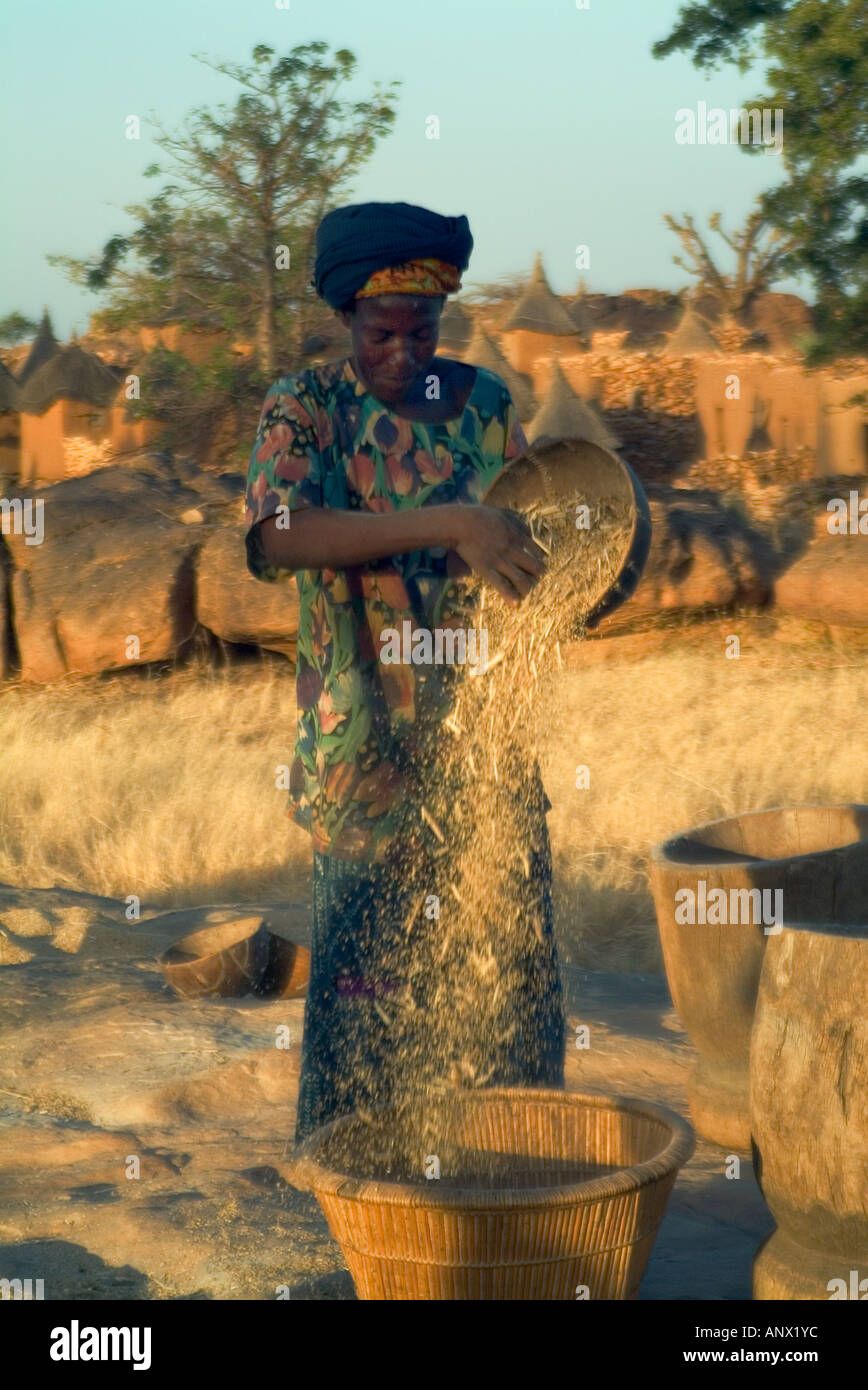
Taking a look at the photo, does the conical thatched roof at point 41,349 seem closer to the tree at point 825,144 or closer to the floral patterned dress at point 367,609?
the tree at point 825,144

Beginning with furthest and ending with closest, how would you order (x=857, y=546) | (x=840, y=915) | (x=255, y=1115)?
(x=857, y=546)
(x=255, y=1115)
(x=840, y=915)

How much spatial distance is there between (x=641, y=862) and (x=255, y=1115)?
339cm

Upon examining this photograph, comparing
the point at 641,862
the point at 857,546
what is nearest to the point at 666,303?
the point at 857,546

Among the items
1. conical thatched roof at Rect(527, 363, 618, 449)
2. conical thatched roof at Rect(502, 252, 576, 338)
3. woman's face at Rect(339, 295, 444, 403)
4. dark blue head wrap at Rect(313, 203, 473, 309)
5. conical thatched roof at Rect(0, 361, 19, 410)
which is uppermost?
conical thatched roof at Rect(502, 252, 576, 338)

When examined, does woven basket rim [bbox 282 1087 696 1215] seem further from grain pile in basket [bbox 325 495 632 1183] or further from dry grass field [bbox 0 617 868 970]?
dry grass field [bbox 0 617 868 970]

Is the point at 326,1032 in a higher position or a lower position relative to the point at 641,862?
higher

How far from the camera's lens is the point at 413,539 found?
255 centimetres

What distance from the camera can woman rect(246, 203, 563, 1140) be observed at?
2736 mm

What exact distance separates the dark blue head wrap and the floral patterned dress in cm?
17

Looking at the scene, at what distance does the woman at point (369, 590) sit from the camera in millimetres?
2736

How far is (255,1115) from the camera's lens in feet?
13.0


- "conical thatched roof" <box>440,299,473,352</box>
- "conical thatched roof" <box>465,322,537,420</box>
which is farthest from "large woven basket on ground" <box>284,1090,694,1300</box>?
"conical thatched roof" <box>440,299,473,352</box>

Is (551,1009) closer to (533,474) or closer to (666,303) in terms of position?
(533,474)

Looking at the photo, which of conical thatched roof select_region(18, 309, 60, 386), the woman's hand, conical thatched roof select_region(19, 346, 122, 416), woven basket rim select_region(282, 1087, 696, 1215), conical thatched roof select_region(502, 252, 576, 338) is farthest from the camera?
conical thatched roof select_region(502, 252, 576, 338)
